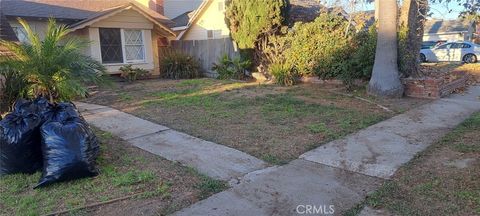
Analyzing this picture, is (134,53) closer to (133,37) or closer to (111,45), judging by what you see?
(133,37)

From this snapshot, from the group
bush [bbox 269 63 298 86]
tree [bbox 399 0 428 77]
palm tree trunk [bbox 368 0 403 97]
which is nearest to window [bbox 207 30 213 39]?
bush [bbox 269 63 298 86]

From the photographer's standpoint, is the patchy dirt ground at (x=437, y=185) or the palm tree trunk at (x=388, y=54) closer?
the patchy dirt ground at (x=437, y=185)

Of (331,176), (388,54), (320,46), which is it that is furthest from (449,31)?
(331,176)

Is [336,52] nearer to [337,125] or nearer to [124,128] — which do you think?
[337,125]

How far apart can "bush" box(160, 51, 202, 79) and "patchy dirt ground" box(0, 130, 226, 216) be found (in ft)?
34.3

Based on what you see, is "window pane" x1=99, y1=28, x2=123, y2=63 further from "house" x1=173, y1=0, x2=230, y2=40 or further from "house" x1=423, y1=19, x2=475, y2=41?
"house" x1=423, y1=19, x2=475, y2=41

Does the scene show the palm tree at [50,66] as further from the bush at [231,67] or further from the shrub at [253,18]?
the bush at [231,67]

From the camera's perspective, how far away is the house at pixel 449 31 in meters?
35.9

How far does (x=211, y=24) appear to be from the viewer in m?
19.7

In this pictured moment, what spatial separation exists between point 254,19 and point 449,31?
110ft

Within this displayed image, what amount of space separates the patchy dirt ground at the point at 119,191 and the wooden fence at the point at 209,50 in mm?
9725

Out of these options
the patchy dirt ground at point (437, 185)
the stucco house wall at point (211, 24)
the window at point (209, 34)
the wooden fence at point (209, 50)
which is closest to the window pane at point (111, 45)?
the wooden fence at point (209, 50)

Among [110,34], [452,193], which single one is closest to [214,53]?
[110,34]

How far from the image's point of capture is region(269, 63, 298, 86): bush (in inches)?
438
